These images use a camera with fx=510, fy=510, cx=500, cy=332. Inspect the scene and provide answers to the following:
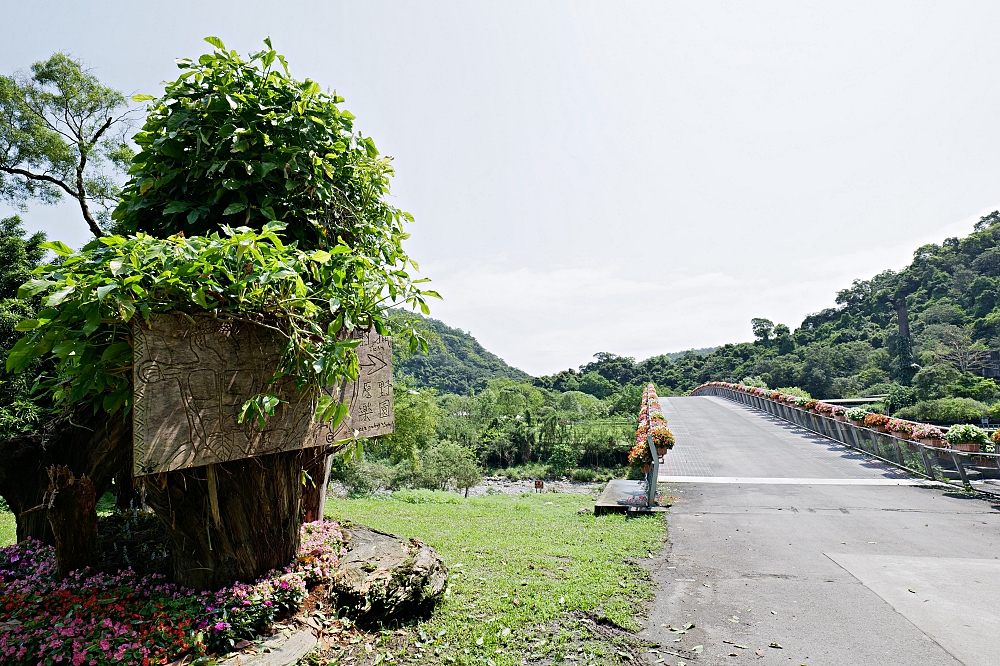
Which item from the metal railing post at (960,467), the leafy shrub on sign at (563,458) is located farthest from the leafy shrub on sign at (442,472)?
the metal railing post at (960,467)

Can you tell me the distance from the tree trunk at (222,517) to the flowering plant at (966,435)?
13089mm

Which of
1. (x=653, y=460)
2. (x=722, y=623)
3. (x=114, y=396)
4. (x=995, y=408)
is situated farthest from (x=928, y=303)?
(x=114, y=396)

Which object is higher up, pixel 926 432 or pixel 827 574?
pixel 926 432

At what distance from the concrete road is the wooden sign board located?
3124mm

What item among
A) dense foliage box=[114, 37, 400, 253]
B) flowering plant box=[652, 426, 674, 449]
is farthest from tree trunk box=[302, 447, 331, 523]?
flowering plant box=[652, 426, 674, 449]

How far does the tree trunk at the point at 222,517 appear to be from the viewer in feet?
10.4

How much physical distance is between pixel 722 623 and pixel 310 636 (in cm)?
331

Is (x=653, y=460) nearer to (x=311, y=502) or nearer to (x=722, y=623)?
(x=722, y=623)

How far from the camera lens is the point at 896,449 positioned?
12.8m

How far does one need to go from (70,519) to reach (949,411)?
38241 millimetres

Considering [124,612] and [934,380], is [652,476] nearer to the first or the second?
[124,612]

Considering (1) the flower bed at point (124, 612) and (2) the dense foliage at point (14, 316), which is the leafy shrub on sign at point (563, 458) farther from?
(1) the flower bed at point (124, 612)

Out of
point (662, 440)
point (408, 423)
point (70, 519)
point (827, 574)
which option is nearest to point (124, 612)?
point (70, 519)

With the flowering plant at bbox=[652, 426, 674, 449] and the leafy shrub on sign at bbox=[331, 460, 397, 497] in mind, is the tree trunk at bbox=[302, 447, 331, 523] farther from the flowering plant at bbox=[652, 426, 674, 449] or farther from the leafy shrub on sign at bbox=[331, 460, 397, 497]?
the leafy shrub on sign at bbox=[331, 460, 397, 497]
